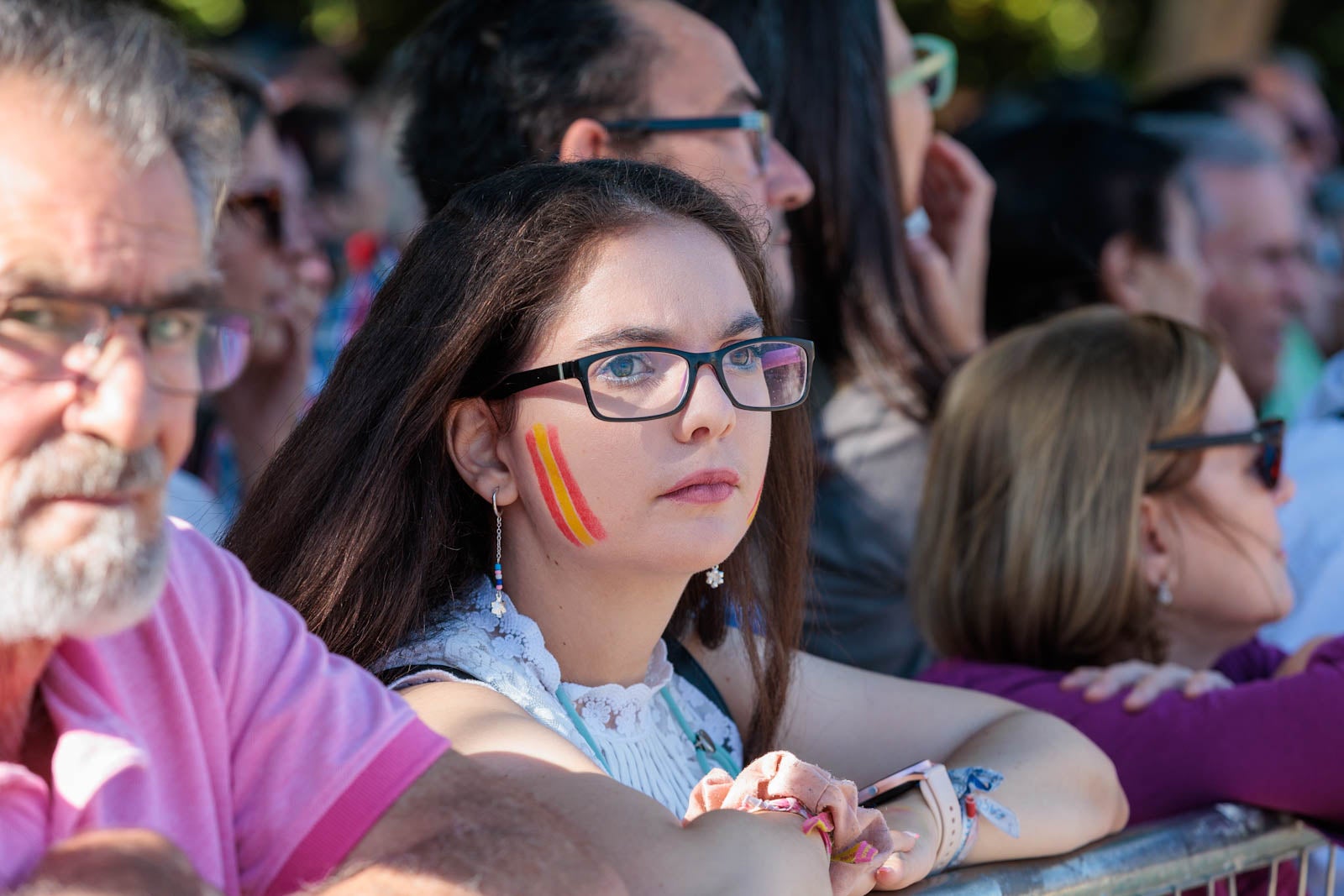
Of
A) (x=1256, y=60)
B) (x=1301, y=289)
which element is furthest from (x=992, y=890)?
(x=1256, y=60)

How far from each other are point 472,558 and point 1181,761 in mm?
1270

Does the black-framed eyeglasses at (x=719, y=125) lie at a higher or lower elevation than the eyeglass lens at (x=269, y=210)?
higher

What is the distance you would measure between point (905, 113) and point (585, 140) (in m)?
1.22

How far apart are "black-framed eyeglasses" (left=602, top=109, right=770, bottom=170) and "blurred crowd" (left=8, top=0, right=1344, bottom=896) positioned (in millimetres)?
10

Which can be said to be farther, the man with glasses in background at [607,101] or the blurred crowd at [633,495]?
the man with glasses in background at [607,101]

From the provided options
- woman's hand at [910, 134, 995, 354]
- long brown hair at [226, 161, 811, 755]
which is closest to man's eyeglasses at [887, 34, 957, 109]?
woman's hand at [910, 134, 995, 354]

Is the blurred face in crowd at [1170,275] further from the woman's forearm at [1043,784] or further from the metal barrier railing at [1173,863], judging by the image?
the woman's forearm at [1043,784]

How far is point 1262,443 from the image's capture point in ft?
10.3

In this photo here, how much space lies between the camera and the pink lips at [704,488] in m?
2.13

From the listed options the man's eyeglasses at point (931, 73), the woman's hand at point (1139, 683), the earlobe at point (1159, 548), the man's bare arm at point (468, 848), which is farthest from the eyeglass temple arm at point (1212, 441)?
the man's bare arm at point (468, 848)

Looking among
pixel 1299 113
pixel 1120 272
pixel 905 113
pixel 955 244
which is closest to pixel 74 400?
pixel 905 113

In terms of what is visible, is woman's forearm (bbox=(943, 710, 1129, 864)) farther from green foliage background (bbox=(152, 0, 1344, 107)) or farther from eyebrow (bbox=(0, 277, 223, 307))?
green foliage background (bbox=(152, 0, 1344, 107))

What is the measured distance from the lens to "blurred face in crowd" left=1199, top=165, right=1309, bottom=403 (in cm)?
538

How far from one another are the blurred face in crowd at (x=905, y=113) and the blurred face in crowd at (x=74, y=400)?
9.24 feet
